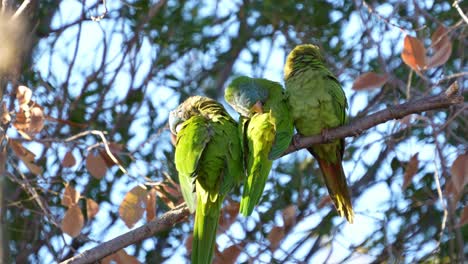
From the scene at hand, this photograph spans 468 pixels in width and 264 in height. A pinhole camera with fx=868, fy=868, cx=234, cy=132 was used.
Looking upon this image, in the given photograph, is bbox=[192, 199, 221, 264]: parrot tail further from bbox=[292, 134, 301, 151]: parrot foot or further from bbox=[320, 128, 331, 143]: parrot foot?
bbox=[320, 128, 331, 143]: parrot foot

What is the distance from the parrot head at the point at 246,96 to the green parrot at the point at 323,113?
0.57ft

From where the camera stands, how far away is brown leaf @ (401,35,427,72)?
3.46 m

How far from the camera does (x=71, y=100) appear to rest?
4.88 meters

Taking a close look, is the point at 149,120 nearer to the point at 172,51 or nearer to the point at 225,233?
the point at 172,51

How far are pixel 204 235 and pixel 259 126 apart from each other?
519 millimetres

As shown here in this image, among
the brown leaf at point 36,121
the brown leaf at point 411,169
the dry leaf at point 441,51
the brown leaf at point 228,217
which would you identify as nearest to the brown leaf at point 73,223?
the brown leaf at point 36,121

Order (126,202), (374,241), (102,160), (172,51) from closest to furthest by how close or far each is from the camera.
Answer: (126,202) → (102,160) → (374,241) → (172,51)

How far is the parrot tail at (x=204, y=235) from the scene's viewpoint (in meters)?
2.98

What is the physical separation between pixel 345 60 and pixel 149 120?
1157mm

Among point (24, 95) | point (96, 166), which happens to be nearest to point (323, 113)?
point (96, 166)

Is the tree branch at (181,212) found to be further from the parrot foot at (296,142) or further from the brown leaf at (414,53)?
the brown leaf at (414,53)

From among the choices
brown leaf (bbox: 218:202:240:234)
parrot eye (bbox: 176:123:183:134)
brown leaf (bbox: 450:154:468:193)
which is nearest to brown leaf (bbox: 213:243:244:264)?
brown leaf (bbox: 218:202:240:234)

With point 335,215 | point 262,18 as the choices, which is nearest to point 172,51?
point 262,18

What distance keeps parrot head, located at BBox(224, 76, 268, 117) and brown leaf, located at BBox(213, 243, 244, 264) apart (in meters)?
0.53
